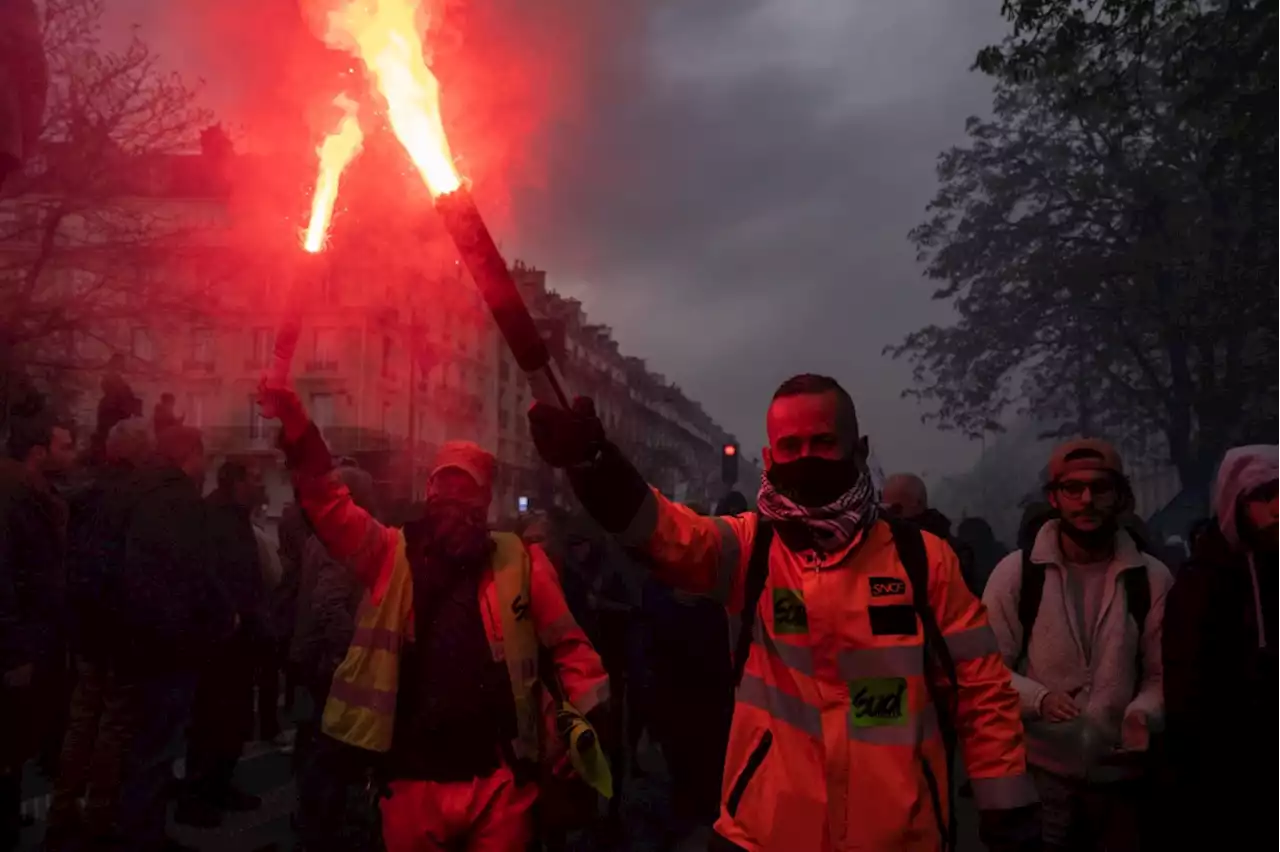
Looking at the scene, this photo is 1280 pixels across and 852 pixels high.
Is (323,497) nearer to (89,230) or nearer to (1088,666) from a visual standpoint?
(1088,666)

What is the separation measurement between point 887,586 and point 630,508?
28.1 inches

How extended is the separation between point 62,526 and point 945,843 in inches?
159

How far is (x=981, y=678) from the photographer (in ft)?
9.34

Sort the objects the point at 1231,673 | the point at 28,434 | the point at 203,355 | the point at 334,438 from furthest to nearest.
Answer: the point at 334,438, the point at 203,355, the point at 28,434, the point at 1231,673

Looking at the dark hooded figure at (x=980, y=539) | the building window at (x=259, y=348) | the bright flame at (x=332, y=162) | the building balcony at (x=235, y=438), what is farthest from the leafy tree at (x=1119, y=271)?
the building balcony at (x=235, y=438)

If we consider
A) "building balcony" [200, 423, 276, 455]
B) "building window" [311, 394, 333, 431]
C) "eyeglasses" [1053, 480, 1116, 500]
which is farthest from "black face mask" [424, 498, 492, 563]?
"building window" [311, 394, 333, 431]

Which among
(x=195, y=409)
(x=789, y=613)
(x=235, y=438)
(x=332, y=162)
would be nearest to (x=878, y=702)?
(x=789, y=613)

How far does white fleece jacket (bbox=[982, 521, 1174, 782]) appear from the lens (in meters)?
3.78

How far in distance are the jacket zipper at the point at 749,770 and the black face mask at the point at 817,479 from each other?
62cm

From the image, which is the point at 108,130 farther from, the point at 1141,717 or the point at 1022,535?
the point at 1141,717

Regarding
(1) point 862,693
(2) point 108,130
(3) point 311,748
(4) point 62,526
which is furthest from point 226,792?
(2) point 108,130

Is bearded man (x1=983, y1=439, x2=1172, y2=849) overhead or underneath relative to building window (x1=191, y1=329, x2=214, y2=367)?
underneath

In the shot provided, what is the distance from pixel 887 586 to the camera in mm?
2832

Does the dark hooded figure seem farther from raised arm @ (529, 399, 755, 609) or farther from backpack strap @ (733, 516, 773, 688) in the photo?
raised arm @ (529, 399, 755, 609)
